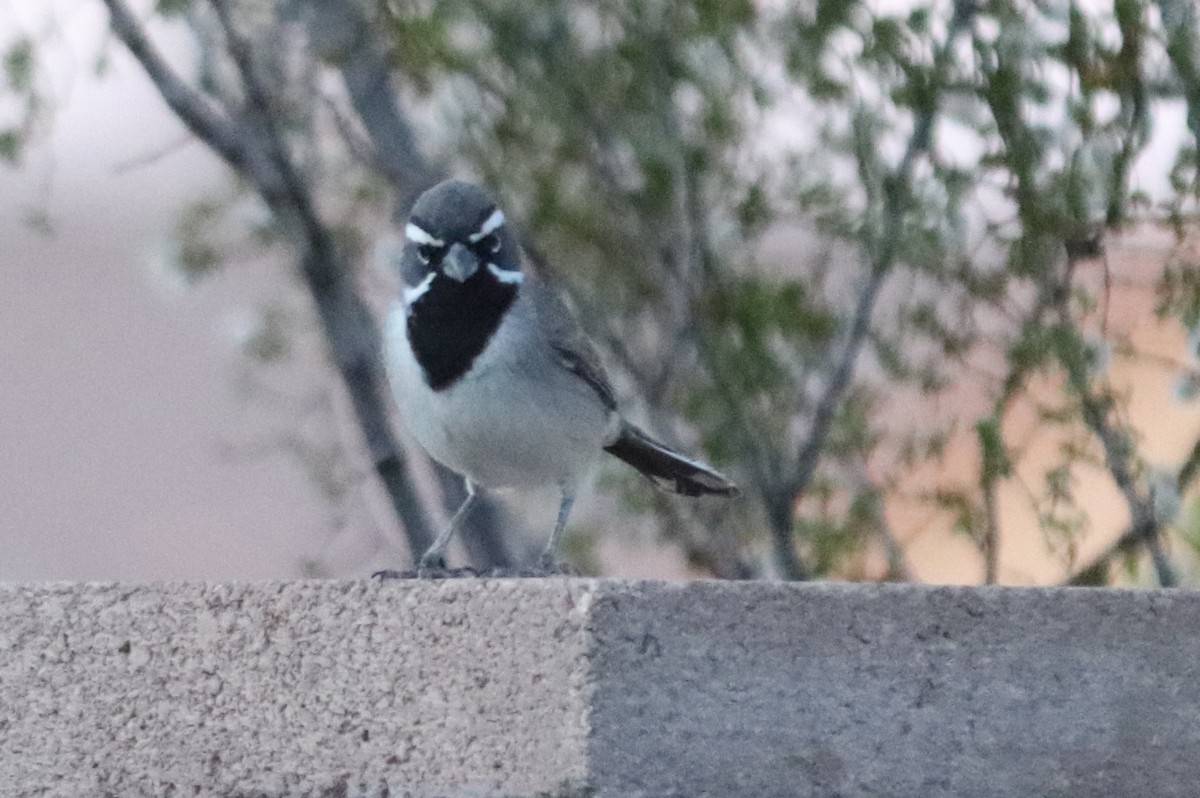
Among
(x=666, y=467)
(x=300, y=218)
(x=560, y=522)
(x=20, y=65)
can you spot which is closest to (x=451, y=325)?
(x=560, y=522)

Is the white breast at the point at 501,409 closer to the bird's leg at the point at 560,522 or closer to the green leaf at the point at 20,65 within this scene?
the bird's leg at the point at 560,522

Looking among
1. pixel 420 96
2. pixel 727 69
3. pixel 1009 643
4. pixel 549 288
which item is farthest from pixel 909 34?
pixel 1009 643

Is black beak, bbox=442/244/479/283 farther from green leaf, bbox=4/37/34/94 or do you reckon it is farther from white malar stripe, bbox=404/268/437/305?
green leaf, bbox=4/37/34/94

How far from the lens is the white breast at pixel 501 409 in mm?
4293

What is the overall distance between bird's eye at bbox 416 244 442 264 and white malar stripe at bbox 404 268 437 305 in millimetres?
43

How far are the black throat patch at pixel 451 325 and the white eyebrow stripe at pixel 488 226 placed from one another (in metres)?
0.13

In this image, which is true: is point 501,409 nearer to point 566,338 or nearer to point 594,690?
point 566,338

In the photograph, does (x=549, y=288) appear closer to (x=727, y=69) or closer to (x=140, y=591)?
(x=727, y=69)

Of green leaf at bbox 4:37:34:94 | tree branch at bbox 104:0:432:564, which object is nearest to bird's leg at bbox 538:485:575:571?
tree branch at bbox 104:0:432:564

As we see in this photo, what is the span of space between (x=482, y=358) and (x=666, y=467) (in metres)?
0.64

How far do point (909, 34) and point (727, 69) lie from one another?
506mm

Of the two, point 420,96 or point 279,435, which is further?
point 279,435

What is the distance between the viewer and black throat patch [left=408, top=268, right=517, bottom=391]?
4254mm

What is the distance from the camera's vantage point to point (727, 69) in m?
4.89
